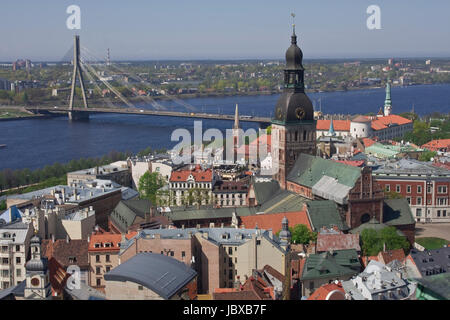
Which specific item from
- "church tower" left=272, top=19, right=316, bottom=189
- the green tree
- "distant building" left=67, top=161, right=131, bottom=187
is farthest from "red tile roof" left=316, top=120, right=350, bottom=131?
"church tower" left=272, top=19, right=316, bottom=189

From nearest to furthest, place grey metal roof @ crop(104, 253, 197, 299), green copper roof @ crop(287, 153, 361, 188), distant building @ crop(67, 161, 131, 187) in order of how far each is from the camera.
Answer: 1. grey metal roof @ crop(104, 253, 197, 299)
2. green copper roof @ crop(287, 153, 361, 188)
3. distant building @ crop(67, 161, 131, 187)

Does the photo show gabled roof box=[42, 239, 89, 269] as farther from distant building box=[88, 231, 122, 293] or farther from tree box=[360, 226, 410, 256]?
tree box=[360, 226, 410, 256]

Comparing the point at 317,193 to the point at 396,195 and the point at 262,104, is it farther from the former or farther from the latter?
the point at 262,104

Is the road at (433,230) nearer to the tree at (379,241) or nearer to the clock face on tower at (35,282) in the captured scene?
the tree at (379,241)

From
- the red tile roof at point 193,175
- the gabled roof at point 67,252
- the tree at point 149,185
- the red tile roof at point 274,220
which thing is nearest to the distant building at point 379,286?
the red tile roof at point 274,220

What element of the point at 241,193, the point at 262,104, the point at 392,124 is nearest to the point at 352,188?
the point at 241,193
